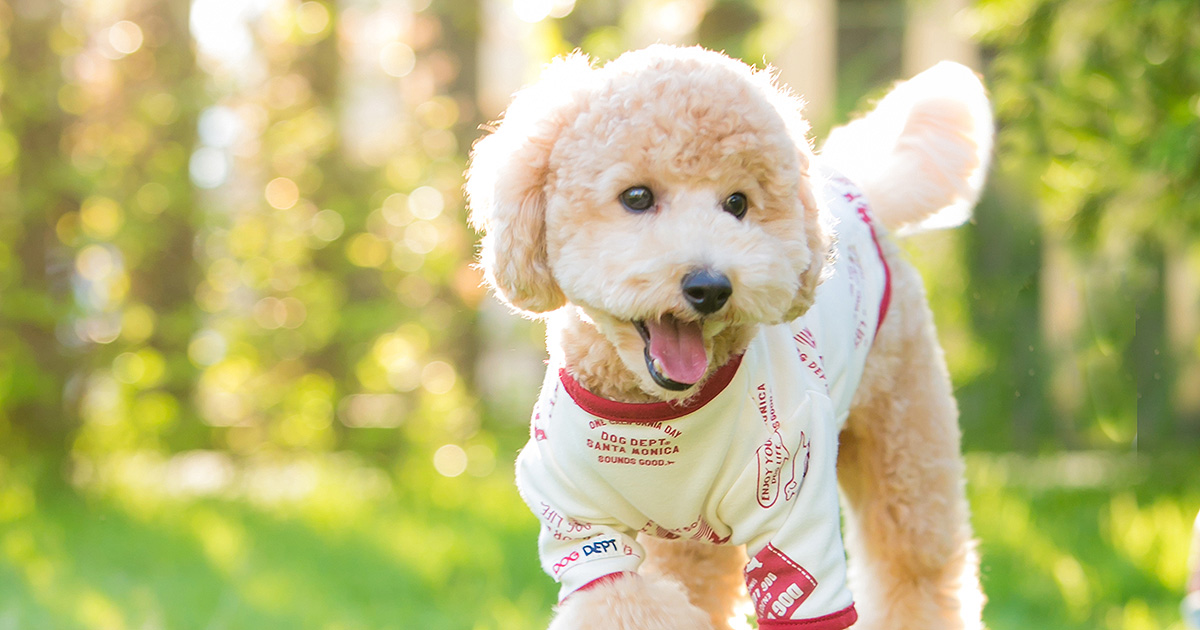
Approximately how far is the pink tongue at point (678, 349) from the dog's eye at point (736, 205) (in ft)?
0.74

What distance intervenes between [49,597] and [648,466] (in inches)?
129

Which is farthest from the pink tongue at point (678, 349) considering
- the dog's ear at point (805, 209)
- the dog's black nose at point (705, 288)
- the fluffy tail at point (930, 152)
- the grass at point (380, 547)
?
the grass at point (380, 547)

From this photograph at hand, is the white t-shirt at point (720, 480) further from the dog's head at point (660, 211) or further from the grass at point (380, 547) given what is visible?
the grass at point (380, 547)

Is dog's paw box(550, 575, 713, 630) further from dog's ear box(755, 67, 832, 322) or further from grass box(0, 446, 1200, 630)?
grass box(0, 446, 1200, 630)

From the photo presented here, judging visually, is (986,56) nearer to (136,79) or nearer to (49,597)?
(136,79)

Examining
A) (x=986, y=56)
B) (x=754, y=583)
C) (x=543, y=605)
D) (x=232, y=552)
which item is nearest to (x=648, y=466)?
(x=754, y=583)

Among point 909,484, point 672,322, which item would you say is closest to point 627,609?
point 672,322

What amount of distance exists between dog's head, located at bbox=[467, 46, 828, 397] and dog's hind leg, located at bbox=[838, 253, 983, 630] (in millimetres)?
799

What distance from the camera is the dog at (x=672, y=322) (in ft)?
7.01

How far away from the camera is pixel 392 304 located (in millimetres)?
7566

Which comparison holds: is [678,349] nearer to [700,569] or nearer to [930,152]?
[700,569]

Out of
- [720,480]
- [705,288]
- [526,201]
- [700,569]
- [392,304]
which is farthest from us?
[392,304]

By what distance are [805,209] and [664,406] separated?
0.47m

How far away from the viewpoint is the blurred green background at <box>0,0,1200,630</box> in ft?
15.1
